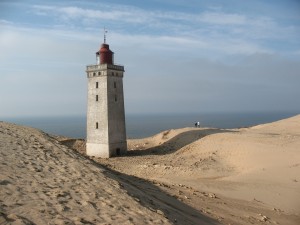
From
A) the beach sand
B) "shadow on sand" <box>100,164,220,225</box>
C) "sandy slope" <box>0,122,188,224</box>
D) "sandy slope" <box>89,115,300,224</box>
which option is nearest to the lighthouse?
"sandy slope" <box>89,115,300,224</box>

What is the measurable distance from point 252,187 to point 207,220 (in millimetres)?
7940

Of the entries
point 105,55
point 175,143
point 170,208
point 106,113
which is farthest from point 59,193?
point 175,143

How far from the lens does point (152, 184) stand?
14.4m

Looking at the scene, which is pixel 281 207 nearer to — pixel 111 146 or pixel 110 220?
pixel 110 220

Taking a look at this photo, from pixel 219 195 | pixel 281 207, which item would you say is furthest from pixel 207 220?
pixel 281 207

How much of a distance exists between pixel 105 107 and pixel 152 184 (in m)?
14.5

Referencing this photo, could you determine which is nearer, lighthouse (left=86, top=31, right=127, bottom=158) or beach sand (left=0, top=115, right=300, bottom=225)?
beach sand (left=0, top=115, right=300, bottom=225)

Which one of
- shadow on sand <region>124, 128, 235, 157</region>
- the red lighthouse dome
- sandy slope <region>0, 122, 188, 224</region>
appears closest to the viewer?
sandy slope <region>0, 122, 188, 224</region>

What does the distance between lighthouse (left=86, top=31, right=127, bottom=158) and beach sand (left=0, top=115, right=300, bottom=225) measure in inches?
80.4

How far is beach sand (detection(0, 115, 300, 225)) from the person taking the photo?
8.16 meters

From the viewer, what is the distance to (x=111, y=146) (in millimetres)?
28203

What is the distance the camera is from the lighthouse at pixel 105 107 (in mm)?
28047

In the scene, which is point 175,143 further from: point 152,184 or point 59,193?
point 59,193

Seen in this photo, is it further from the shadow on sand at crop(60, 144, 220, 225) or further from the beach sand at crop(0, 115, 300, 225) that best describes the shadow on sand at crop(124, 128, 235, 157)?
the shadow on sand at crop(60, 144, 220, 225)
